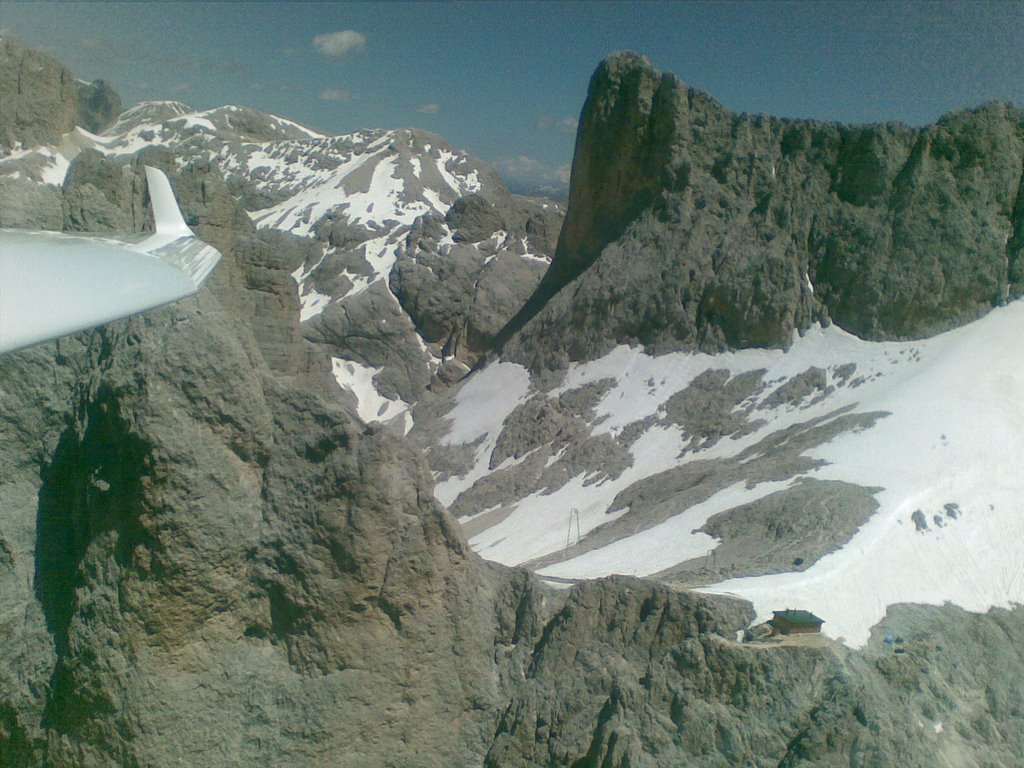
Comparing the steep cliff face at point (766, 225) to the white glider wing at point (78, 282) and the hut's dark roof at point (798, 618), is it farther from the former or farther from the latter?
the white glider wing at point (78, 282)

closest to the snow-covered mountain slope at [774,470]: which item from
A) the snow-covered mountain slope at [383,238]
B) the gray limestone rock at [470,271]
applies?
the gray limestone rock at [470,271]

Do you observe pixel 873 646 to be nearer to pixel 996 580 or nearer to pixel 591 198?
pixel 996 580

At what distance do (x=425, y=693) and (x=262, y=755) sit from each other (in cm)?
222

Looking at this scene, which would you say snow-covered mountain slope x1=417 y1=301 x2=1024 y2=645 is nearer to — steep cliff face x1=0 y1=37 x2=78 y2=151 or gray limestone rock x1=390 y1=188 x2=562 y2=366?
gray limestone rock x1=390 y1=188 x2=562 y2=366

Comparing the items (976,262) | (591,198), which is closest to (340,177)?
(591,198)

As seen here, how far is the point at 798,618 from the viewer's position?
41.0ft

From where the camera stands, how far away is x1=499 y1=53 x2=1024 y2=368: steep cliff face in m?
31.2

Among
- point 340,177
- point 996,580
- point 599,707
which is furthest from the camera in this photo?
point 340,177

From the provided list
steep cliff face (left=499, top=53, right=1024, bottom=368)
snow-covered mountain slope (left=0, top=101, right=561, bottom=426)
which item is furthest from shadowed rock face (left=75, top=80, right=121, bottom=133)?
steep cliff face (left=499, top=53, right=1024, bottom=368)

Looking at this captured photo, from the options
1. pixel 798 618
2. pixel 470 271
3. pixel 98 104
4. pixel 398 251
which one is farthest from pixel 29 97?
pixel 798 618

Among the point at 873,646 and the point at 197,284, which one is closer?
the point at 197,284

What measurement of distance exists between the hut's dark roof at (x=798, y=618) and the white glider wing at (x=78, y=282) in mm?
9778

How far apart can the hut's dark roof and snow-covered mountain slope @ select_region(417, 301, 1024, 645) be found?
0.79 meters

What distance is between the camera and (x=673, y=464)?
29.9m
